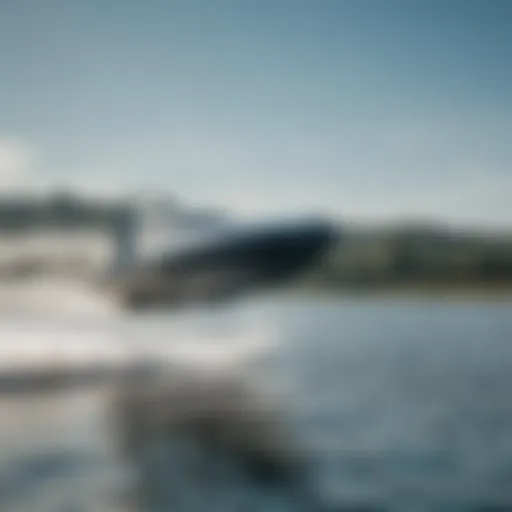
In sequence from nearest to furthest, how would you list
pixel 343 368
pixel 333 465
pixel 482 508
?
pixel 482 508
pixel 333 465
pixel 343 368

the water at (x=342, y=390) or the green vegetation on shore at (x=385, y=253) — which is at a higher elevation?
the green vegetation on shore at (x=385, y=253)

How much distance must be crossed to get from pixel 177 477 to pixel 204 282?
62 cm

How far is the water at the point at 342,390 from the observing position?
183 cm

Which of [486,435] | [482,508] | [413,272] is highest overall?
[413,272]

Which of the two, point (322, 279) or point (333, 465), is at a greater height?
point (322, 279)

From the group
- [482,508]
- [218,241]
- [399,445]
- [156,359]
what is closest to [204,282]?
[218,241]

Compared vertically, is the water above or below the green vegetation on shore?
below

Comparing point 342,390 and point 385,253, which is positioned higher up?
point 385,253

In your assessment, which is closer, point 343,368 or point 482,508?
point 482,508

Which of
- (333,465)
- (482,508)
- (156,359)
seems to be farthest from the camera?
(156,359)

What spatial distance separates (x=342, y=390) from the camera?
222 centimetres

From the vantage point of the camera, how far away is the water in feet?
6.02

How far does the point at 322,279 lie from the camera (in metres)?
1.97

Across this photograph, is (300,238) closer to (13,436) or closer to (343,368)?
(343,368)
